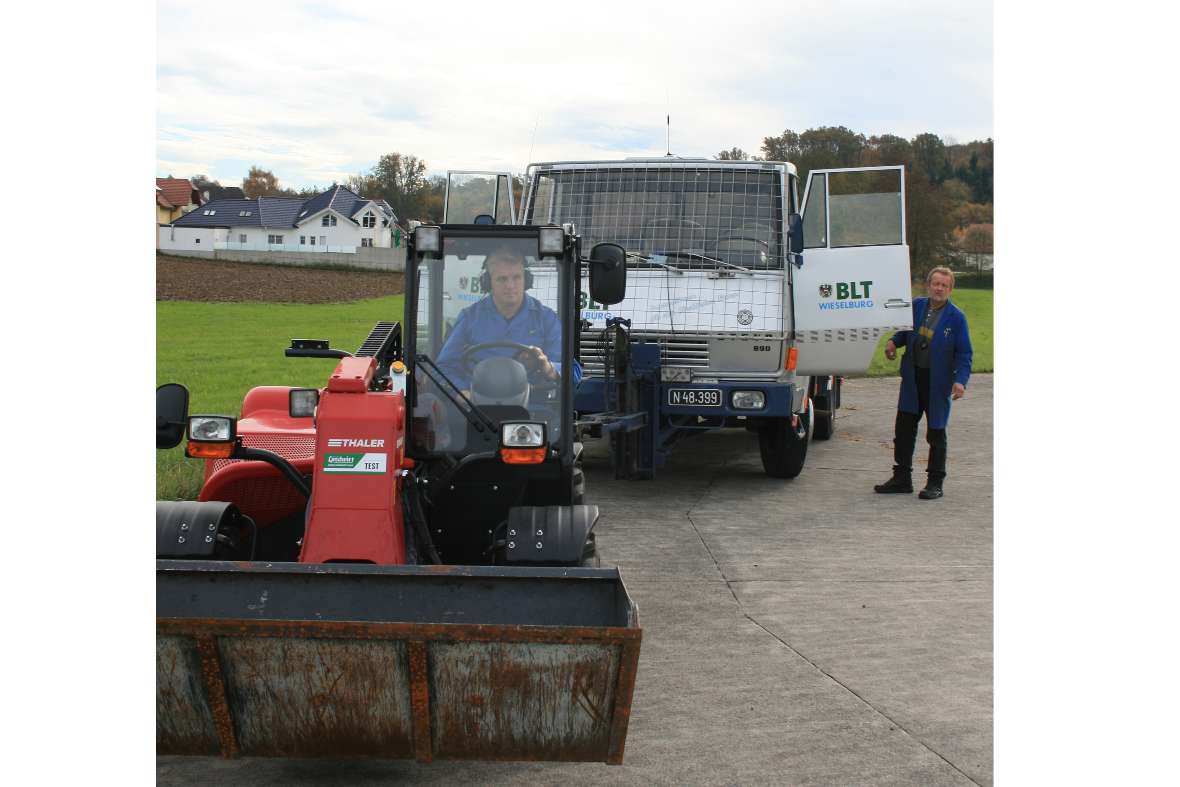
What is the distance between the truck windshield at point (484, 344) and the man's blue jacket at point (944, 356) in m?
5.42

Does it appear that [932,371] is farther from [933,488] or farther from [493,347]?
[493,347]

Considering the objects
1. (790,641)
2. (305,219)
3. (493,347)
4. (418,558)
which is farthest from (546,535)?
(305,219)

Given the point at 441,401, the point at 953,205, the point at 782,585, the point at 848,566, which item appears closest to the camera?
the point at 441,401

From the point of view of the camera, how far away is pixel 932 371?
33.8 ft

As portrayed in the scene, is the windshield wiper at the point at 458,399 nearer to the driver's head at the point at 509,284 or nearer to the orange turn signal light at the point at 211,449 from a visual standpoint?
the driver's head at the point at 509,284

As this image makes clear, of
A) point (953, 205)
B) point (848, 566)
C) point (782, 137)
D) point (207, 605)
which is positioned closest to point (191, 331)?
point (953, 205)

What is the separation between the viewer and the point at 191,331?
33312mm

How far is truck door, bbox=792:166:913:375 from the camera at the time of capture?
9.99 metres

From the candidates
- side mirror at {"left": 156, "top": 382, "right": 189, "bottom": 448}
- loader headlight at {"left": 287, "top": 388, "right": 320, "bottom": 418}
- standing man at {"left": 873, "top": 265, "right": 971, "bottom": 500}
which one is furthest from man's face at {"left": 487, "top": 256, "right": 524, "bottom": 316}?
standing man at {"left": 873, "top": 265, "right": 971, "bottom": 500}

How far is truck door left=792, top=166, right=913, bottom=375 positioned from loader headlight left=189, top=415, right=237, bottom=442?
20.1ft

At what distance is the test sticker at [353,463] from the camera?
492 cm

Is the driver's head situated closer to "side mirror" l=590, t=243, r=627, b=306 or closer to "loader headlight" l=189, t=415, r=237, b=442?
"side mirror" l=590, t=243, r=627, b=306

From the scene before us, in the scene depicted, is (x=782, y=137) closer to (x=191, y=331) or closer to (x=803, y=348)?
(x=803, y=348)

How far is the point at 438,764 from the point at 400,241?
8.83 ft
